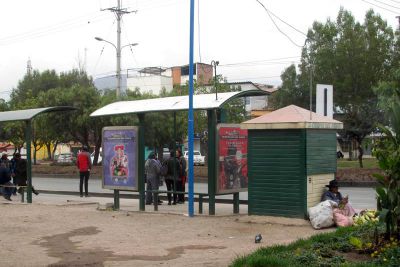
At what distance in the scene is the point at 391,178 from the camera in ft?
26.3

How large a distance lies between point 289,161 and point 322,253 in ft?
15.1

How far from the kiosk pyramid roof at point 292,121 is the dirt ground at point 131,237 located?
1950 millimetres

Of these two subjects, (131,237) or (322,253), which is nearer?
(322,253)

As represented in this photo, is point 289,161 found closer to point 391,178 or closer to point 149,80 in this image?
point 391,178

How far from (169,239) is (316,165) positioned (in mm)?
3668

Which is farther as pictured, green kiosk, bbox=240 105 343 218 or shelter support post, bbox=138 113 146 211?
shelter support post, bbox=138 113 146 211

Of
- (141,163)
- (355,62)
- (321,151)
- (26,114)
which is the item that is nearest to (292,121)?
(321,151)

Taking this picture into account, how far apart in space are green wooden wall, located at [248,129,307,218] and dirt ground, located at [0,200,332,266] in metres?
0.30

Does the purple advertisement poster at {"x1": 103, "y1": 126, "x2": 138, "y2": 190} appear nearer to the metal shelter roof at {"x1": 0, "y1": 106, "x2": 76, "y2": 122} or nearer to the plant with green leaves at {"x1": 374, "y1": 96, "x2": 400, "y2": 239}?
the metal shelter roof at {"x1": 0, "y1": 106, "x2": 76, "y2": 122}

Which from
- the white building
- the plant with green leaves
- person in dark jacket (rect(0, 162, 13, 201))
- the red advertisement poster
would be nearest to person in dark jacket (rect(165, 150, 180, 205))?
the red advertisement poster

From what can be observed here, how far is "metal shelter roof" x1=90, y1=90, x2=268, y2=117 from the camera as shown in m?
13.8

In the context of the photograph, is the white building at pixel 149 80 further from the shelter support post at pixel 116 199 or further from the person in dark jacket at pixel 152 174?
the shelter support post at pixel 116 199

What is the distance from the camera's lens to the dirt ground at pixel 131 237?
8953mm

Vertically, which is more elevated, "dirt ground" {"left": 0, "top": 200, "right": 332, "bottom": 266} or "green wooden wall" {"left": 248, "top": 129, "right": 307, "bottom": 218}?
"green wooden wall" {"left": 248, "top": 129, "right": 307, "bottom": 218}
